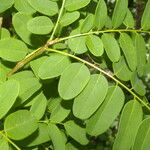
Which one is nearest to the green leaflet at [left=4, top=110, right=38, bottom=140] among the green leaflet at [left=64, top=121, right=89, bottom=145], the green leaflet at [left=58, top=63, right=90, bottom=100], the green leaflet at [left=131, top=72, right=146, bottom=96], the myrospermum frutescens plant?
the myrospermum frutescens plant

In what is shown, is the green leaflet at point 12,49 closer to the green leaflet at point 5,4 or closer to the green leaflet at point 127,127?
the green leaflet at point 5,4

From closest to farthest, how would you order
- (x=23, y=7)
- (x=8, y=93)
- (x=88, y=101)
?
(x=8, y=93) → (x=88, y=101) → (x=23, y=7)

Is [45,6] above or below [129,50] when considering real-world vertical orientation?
above

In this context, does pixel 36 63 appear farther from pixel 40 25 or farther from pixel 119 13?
pixel 119 13

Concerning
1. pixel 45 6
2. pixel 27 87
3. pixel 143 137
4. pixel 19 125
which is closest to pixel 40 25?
pixel 45 6

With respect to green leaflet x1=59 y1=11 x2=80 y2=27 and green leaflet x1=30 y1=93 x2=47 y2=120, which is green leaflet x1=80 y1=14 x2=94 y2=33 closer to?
green leaflet x1=59 y1=11 x2=80 y2=27

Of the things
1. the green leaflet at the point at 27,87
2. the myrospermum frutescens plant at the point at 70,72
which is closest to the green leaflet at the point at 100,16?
the myrospermum frutescens plant at the point at 70,72
